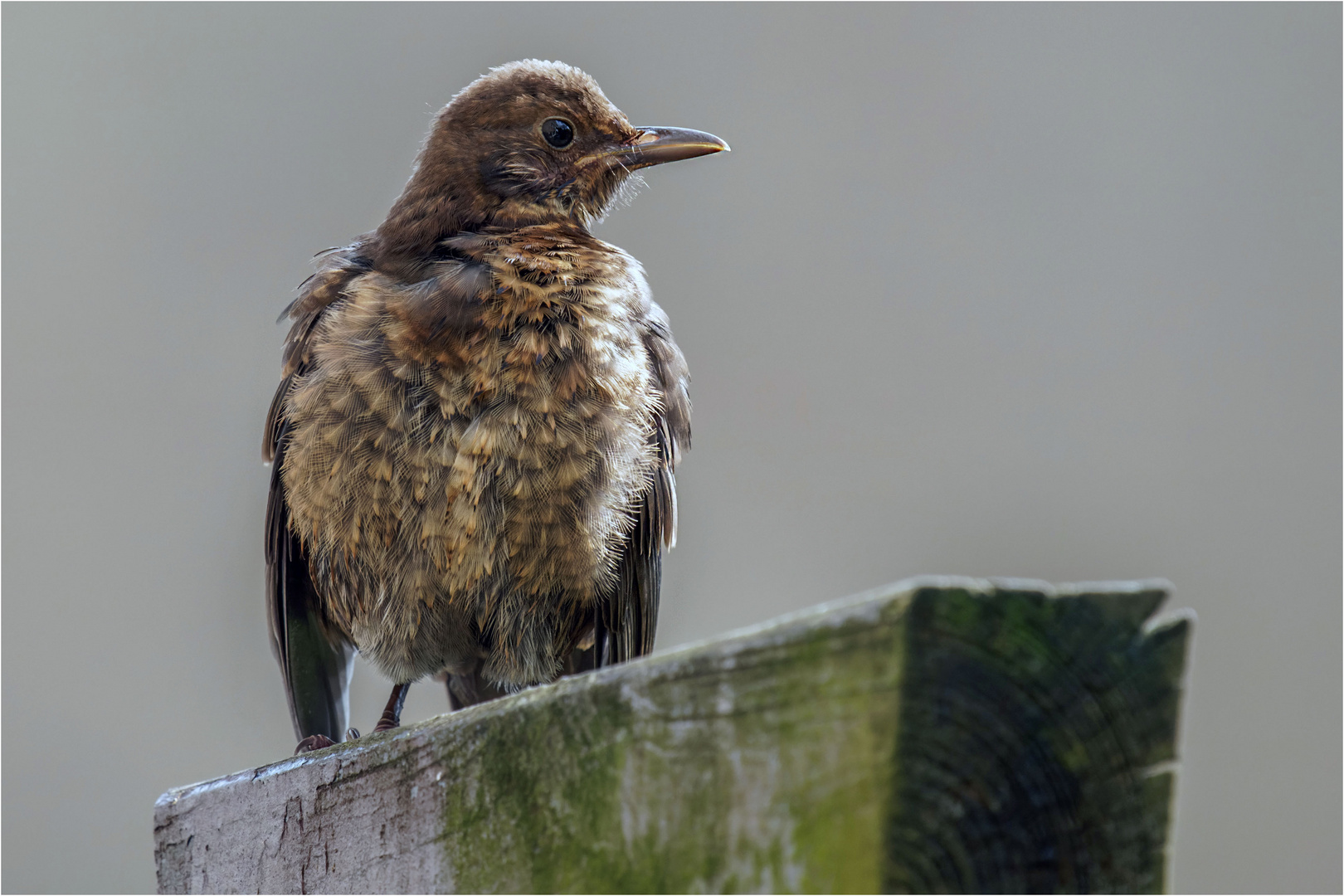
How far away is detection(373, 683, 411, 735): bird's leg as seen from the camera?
2625 millimetres

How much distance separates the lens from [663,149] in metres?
3.08

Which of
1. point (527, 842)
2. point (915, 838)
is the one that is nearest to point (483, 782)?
point (527, 842)

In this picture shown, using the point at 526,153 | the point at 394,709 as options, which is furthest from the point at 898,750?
the point at 526,153

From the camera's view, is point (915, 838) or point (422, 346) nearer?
point (915, 838)

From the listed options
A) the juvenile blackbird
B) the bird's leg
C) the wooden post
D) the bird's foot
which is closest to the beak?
the juvenile blackbird

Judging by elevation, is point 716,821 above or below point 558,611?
below

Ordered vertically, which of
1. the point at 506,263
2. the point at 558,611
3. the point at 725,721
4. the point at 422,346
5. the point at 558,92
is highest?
Answer: the point at 558,92

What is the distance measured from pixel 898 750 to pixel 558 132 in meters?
2.41

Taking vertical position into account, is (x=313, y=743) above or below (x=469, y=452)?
below

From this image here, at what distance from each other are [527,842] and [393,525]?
48.1 inches

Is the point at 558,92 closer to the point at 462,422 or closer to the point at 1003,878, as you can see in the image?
the point at 462,422

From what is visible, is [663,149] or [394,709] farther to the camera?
[663,149]

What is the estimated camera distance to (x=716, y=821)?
96 centimetres

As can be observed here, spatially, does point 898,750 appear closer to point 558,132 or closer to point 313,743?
point 313,743
